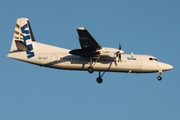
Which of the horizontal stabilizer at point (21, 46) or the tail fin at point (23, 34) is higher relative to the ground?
the tail fin at point (23, 34)

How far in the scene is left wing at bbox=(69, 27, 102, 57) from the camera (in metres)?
31.8

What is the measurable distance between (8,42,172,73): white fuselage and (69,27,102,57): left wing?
2.83ft

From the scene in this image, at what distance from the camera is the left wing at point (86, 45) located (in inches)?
1251

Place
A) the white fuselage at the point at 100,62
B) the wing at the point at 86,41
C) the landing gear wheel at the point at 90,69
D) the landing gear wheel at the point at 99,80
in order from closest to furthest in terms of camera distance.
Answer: the wing at the point at 86,41, the landing gear wheel at the point at 90,69, the white fuselage at the point at 100,62, the landing gear wheel at the point at 99,80

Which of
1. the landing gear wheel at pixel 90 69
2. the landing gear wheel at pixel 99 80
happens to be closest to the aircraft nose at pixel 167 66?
the landing gear wheel at pixel 99 80

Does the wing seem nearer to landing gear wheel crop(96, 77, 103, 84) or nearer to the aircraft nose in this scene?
landing gear wheel crop(96, 77, 103, 84)

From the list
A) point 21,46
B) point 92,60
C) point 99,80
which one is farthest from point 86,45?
point 21,46

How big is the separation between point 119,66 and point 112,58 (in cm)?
91

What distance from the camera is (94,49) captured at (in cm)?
3416

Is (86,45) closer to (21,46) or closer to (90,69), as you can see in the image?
(90,69)

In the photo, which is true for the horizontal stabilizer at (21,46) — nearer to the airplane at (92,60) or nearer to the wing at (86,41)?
the airplane at (92,60)

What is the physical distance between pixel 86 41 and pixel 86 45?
2.09ft

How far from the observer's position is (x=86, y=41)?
32938mm

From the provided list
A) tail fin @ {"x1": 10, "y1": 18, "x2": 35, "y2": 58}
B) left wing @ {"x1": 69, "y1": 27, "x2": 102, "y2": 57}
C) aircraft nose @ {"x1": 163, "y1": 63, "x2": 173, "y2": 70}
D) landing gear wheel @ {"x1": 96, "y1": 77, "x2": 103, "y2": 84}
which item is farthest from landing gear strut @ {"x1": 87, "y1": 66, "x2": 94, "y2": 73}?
aircraft nose @ {"x1": 163, "y1": 63, "x2": 173, "y2": 70}
